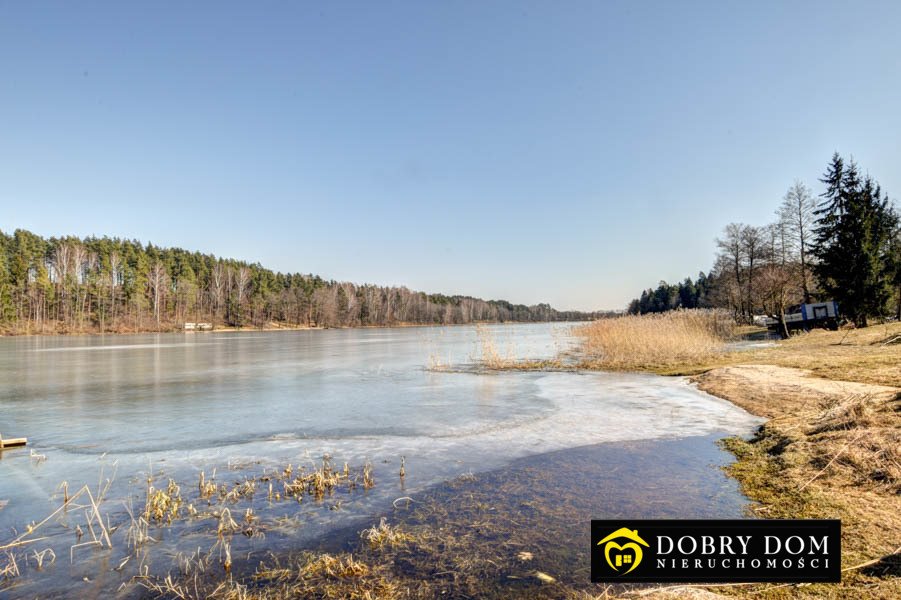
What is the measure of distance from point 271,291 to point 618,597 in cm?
10714

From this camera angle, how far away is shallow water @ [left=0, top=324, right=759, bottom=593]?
5.90 m

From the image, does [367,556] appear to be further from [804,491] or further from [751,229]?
[751,229]

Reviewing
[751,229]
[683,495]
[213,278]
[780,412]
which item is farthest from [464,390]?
[213,278]

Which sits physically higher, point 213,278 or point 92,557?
point 213,278

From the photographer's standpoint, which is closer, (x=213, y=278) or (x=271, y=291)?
(x=213, y=278)

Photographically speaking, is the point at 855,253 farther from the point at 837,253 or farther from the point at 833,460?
the point at 833,460

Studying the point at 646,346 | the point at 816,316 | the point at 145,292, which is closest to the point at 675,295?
the point at 816,316

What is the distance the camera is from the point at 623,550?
10.5 ft

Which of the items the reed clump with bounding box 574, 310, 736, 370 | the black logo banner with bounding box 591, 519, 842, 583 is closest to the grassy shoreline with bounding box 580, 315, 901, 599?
the black logo banner with bounding box 591, 519, 842, 583

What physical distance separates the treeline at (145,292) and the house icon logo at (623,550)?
257 feet

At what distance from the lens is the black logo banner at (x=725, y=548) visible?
2988 mm

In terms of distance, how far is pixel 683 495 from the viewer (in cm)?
504

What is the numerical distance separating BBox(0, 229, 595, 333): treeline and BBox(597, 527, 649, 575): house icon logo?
78380 millimetres

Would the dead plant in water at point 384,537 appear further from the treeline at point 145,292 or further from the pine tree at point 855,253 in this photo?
the treeline at point 145,292
